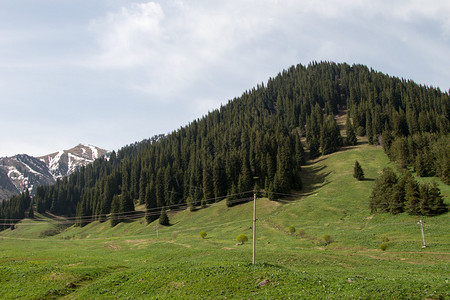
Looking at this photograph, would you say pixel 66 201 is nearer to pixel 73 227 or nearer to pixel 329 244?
pixel 73 227

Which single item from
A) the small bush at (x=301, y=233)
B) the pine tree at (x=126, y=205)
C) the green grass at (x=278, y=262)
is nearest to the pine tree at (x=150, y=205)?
the pine tree at (x=126, y=205)

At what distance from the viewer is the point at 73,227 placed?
142875mm

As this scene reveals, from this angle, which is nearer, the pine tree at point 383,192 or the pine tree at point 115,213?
the pine tree at point 383,192

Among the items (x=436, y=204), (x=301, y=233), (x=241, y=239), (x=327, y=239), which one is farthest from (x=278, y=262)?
(x=436, y=204)

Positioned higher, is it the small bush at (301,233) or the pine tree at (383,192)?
the pine tree at (383,192)

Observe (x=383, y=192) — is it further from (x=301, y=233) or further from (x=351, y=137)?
Answer: (x=351, y=137)

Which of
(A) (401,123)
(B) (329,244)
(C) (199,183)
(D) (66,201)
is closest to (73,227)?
(D) (66,201)

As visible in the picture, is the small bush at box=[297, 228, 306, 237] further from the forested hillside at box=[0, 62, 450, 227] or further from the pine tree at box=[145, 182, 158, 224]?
the pine tree at box=[145, 182, 158, 224]

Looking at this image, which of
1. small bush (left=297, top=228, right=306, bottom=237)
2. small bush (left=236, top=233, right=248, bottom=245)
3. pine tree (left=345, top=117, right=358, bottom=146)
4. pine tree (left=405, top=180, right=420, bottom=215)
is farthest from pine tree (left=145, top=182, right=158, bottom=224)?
pine tree (left=345, top=117, right=358, bottom=146)

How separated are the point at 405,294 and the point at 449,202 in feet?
185

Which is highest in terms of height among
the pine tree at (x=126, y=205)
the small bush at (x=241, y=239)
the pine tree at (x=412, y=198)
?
the pine tree at (x=412, y=198)

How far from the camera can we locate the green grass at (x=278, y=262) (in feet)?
74.2

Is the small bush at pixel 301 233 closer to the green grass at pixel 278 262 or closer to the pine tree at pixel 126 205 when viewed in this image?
the green grass at pixel 278 262

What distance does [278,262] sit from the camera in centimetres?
3597
